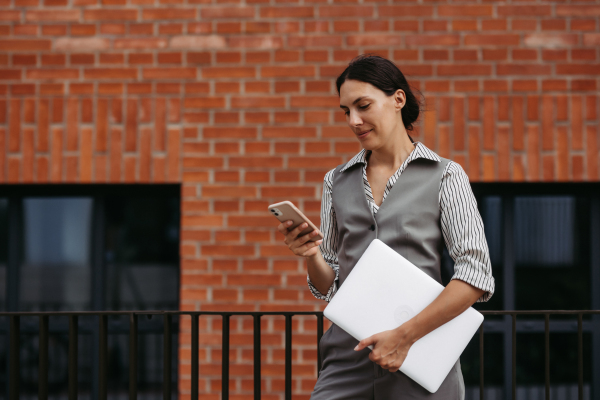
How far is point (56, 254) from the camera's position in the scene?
12.8 feet

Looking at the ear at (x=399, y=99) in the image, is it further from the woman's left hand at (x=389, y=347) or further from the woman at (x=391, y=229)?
the woman's left hand at (x=389, y=347)

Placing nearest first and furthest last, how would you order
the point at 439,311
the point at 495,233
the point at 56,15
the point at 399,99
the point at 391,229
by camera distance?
the point at 439,311
the point at 391,229
the point at 399,99
the point at 56,15
the point at 495,233

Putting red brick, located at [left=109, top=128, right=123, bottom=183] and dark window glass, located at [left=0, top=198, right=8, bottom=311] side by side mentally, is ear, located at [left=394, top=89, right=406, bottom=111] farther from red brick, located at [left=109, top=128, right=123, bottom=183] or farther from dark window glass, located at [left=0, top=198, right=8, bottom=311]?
dark window glass, located at [left=0, top=198, right=8, bottom=311]

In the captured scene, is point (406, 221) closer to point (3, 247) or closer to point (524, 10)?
point (524, 10)

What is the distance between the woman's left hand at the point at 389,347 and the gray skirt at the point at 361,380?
0.10 meters

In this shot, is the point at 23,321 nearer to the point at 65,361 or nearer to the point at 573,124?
the point at 65,361

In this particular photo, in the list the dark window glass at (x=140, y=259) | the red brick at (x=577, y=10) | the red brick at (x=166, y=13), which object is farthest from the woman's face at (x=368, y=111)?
the red brick at (x=577, y=10)

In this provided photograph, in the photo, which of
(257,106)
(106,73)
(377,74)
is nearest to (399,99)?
(377,74)

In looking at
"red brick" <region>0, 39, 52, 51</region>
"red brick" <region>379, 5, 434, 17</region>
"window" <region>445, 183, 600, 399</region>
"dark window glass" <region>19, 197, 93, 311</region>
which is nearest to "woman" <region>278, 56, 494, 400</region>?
"red brick" <region>379, 5, 434, 17</region>

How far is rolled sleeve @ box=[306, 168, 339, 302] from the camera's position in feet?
5.67

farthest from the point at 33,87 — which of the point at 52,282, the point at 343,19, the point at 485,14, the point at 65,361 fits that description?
the point at 485,14

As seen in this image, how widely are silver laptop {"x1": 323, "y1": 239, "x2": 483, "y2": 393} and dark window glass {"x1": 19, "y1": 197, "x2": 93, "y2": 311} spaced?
307cm

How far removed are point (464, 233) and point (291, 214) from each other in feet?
1.68

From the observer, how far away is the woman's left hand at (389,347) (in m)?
1.38
